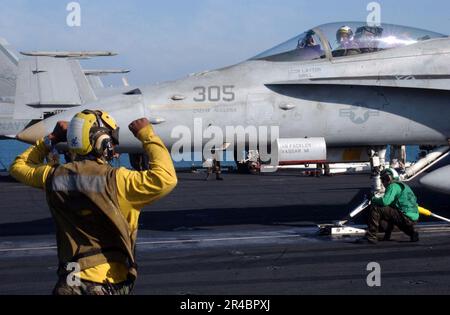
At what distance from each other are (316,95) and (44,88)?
2335 cm

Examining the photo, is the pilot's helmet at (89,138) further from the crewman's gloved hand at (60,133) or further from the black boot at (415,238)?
the black boot at (415,238)

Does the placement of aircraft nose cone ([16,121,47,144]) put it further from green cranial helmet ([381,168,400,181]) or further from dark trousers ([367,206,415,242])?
green cranial helmet ([381,168,400,181])

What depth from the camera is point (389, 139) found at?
1256 centimetres

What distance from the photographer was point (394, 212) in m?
13.0

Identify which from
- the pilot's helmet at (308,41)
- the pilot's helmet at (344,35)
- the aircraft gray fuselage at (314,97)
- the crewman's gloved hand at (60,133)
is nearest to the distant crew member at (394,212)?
the aircraft gray fuselage at (314,97)

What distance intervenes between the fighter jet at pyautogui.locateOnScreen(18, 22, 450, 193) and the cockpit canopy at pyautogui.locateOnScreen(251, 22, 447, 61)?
0.05 ft

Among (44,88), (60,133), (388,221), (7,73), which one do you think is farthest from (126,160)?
(60,133)

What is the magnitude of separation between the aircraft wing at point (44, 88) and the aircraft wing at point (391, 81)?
2224cm

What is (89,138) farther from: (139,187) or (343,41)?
(343,41)

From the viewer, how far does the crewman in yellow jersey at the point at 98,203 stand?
18.0 ft

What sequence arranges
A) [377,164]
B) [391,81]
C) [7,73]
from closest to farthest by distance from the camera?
[391,81], [377,164], [7,73]

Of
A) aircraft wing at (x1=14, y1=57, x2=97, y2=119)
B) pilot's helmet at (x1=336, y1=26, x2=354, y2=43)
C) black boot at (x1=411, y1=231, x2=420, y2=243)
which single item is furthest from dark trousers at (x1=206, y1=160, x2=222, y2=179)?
pilot's helmet at (x1=336, y1=26, x2=354, y2=43)

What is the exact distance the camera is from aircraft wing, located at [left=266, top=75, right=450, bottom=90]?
11992mm
